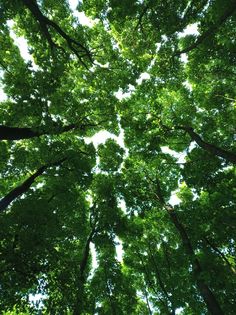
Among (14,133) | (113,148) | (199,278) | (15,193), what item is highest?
Answer: (113,148)

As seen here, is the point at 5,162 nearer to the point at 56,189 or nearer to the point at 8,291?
the point at 56,189

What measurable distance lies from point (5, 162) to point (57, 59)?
5.74 meters

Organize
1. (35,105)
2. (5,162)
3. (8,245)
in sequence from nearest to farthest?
(8,245) → (35,105) → (5,162)

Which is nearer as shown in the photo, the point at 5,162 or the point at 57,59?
Result: the point at 57,59

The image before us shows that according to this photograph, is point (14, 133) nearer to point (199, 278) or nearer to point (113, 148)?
point (113, 148)

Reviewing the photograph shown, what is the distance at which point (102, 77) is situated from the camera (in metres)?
13.8

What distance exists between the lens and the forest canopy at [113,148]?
33.4 ft

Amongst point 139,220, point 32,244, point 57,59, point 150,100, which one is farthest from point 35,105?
point 139,220

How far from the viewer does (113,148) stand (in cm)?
1667

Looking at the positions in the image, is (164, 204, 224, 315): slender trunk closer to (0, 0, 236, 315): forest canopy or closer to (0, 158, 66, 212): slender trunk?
(0, 0, 236, 315): forest canopy

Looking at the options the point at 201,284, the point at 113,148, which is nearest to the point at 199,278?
the point at 201,284

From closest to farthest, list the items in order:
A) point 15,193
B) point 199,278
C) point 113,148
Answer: point 15,193 → point 199,278 → point 113,148

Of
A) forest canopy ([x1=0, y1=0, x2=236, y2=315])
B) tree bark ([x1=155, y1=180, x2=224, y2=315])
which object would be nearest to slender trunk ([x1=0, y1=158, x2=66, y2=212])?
forest canopy ([x1=0, y1=0, x2=236, y2=315])

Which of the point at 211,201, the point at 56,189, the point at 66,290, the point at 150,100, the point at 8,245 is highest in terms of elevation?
the point at 150,100
